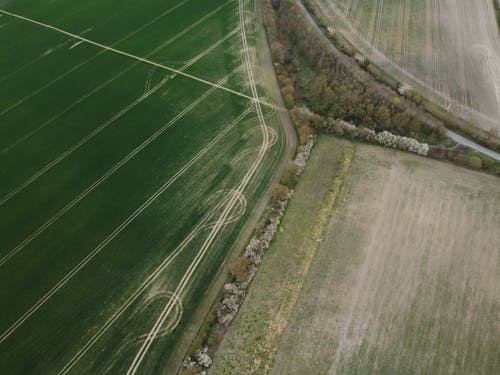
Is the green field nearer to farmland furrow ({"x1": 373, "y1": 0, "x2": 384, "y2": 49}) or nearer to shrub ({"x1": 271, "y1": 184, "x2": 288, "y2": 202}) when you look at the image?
shrub ({"x1": 271, "y1": 184, "x2": 288, "y2": 202})

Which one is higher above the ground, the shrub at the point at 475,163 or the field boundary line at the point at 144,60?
the field boundary line at the point at 144,60

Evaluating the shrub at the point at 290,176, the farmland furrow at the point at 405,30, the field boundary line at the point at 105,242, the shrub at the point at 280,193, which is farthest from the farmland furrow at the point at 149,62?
the farmland furrow at the point at 405,30

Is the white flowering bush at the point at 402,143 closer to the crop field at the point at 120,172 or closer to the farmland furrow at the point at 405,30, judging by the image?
the crop field at the point at 120,172

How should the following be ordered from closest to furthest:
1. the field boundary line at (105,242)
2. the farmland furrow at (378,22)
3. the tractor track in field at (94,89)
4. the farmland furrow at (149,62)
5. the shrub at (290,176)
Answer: the field boundary line at (105,242)
the shrub at (290,176)
the tractor track in field at (94,89)
the farmland furrow at (149,62)
the farmland furrow at (378,22)

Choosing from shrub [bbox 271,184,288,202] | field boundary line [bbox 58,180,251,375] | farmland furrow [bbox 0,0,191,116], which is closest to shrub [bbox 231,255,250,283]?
field boundary line [bbox 58,180,251,375]

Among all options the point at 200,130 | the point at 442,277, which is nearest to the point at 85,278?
the point at 200,130

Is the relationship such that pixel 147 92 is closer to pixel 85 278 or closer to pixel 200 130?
pixel 200 130

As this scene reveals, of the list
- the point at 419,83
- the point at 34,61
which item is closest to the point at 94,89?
the point at 34,61
